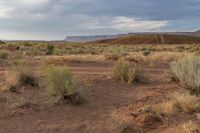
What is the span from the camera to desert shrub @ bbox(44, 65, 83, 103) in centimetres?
1353

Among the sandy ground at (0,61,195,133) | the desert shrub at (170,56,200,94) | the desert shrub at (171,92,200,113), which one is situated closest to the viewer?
the sandy ground at (0,61,195,133)

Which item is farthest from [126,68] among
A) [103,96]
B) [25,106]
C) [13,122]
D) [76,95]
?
[13,122]

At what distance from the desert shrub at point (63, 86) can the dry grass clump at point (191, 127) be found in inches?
158

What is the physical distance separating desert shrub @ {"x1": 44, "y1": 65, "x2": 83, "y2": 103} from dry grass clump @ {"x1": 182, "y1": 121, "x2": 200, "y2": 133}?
4023 mm

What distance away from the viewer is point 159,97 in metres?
14.7

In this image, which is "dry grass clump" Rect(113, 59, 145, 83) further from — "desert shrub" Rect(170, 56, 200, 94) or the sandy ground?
"desert shrub" Rect(170, 56, 200, 94)

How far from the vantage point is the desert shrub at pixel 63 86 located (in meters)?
13.5

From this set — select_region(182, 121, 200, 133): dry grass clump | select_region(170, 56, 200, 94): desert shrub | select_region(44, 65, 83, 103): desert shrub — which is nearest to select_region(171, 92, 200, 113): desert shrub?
select_region(182, 121, 200, 133): dry grass clump

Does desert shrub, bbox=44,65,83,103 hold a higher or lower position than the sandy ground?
higher

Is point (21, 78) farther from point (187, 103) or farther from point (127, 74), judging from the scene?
point (187, 103)

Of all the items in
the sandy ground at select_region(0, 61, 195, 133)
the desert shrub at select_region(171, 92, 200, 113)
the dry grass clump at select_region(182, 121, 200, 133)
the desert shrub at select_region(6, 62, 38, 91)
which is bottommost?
the sandy ground at select_region(0, 61, 195, 133)

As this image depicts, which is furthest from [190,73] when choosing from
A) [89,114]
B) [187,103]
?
[89,114]

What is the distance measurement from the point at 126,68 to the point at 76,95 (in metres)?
5.21

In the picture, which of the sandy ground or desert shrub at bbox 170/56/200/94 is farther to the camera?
desert shrub at bbox 170/56/200/94
